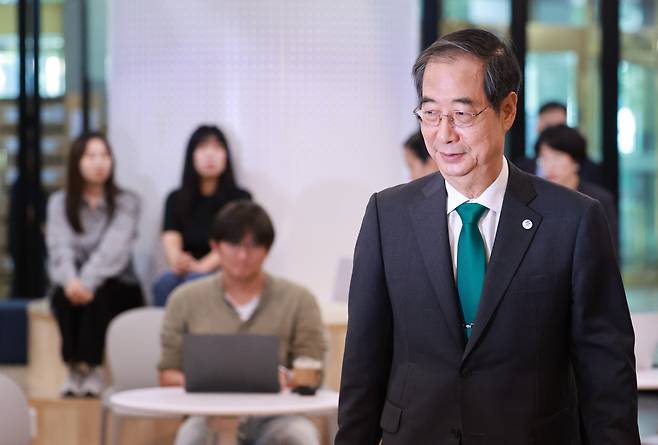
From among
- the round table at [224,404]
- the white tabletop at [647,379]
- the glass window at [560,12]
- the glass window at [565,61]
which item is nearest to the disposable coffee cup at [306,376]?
the round table at [224,404]

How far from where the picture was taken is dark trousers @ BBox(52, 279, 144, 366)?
24.5 feet

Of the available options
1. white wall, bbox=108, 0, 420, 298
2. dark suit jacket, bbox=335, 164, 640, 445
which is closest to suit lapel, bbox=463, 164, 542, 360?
dark suit jacket, bbox=335, 164, 640, 445

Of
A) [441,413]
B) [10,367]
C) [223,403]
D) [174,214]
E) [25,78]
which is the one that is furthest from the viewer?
[25,78]

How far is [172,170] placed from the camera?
7.74 meters

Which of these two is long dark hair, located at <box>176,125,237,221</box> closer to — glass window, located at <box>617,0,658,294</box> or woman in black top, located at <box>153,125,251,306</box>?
woman in black top, located at <box>153,125,251,306</box>

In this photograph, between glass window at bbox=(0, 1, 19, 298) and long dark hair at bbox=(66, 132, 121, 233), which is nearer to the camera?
long dark hair at bbox=(66, 132, 121, 233)

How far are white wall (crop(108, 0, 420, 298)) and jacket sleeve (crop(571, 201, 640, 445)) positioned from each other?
514 centimetres

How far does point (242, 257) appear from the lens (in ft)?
16.4

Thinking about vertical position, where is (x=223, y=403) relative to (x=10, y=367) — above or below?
above

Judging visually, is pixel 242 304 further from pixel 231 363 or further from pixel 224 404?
pixel 224 404

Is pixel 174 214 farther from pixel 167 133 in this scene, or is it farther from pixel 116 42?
pixel 116 42

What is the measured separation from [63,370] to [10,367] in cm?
170

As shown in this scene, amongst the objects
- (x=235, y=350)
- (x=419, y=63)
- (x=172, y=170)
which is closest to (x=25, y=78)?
(x=172, y=170)

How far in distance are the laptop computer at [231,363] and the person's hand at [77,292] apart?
3.03m
